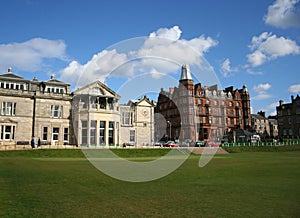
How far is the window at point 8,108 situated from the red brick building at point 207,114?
3814cm

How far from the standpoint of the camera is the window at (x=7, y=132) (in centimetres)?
5062

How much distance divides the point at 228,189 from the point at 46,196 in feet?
25.1

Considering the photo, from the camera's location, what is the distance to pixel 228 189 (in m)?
12.5

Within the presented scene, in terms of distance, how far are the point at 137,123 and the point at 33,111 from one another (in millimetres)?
23925

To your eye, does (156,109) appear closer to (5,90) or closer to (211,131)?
(211,131)

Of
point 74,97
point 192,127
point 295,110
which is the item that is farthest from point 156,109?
point 295,110

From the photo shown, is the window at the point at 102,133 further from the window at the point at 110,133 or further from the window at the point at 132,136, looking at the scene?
the window at the point at 132,136

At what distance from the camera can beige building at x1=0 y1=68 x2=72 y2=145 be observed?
5138 centimetres

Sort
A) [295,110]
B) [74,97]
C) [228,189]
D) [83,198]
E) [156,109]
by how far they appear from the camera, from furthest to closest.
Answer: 1. [295,110]
2. [156,109]
3. [74,97]
4. [228,189]
5. [83,198]

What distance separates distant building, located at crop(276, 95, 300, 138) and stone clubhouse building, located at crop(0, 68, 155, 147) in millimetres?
72146

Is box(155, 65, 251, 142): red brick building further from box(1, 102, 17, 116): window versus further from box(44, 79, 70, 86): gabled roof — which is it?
box(1, 102, 17, 116): window

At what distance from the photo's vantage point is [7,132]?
51.1 metres

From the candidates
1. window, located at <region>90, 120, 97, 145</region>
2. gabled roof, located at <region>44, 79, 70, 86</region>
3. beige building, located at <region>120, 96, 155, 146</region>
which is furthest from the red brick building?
gabled roof, located at <region>44, 79, 70, 86</region>

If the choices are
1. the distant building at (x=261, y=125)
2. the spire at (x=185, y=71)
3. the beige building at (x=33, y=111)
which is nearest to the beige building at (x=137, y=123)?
the beige building at (x=33, y=111)
